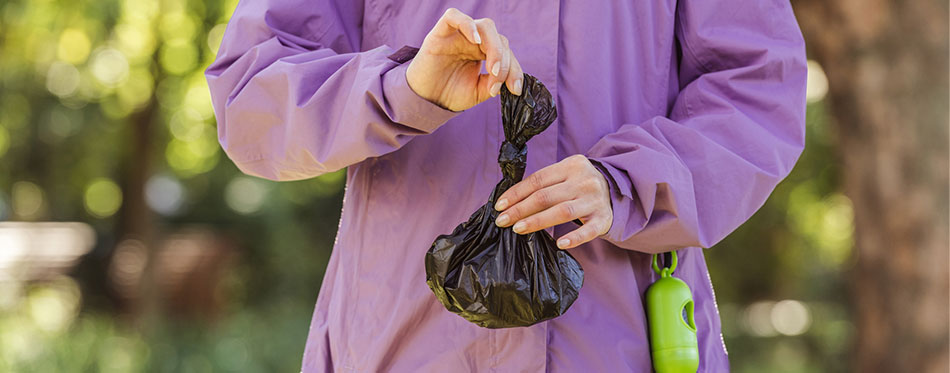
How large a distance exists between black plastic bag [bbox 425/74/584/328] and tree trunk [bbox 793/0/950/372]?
159 inches

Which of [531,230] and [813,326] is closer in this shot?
[531,230]

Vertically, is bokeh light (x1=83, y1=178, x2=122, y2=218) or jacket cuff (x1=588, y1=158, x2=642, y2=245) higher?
jacket cuff (x1=588, y1=158, x2=642, y2=245)

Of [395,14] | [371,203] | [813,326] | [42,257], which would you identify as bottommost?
[813,326]

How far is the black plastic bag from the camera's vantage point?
54.4 inches

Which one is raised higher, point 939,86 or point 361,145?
point 361,145

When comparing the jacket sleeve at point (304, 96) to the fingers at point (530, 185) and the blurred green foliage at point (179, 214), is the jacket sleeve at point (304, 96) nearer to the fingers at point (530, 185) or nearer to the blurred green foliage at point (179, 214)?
the fingers at point (530, 185)

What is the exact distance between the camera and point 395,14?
67.5 inches

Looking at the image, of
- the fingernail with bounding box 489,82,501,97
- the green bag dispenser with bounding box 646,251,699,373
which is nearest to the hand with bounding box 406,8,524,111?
the fingernail with bounding box 489,82,501,97

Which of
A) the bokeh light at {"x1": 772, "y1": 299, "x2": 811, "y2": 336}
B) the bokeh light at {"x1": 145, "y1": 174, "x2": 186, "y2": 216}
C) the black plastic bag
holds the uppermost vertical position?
the black plastic bag

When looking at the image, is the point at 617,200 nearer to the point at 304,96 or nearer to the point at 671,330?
the point at 671,330

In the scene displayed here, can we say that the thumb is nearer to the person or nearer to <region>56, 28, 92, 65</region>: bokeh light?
the person

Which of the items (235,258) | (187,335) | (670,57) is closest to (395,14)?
(670,57)

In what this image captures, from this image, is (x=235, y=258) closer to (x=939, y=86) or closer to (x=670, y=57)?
(x=939, y=86)

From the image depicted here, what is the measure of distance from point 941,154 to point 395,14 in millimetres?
4113
